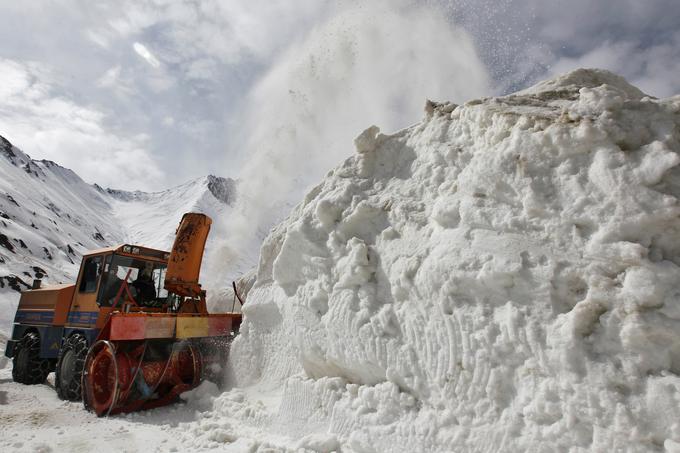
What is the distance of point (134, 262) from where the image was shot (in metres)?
8.16

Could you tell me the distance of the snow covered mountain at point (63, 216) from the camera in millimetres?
29359

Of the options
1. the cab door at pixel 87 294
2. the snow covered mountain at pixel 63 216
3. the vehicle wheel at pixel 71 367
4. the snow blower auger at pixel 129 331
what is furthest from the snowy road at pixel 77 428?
the snow covered mountain at pixel 63 216

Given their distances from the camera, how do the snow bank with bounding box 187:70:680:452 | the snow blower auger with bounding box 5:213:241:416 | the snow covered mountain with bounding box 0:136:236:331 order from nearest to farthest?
the snow bank with bounding box 187:70:680:452 < the snow blower auger with bounding box 5:213:241:416 < the snow covered mountain with bounding box 0:136:236:331

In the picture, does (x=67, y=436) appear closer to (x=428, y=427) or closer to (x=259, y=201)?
(x=428, y=427)

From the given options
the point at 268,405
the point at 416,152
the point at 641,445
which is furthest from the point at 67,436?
the point at 641,445

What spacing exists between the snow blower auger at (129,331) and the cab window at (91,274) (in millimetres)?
20

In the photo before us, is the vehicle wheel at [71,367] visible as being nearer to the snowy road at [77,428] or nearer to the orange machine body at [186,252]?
the snowy road at [77,428]

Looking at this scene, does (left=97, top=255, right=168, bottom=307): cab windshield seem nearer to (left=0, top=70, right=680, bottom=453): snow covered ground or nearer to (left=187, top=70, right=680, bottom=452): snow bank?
(left=0, top=70, right=680, bottom=453): snow covered ground

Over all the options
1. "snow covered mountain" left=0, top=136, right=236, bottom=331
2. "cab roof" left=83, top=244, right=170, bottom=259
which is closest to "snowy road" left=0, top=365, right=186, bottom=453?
"cab roof" left=83, top=244, right=170, bottom=259

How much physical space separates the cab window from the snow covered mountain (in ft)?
48.3

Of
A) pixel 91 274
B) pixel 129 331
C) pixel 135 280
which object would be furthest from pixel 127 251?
pixel 129 331

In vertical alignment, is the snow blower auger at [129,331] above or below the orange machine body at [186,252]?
below

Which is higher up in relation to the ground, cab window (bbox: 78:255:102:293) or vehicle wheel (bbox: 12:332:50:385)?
cab window (bbox: 78:255:102:293)

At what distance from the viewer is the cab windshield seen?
761 cm
